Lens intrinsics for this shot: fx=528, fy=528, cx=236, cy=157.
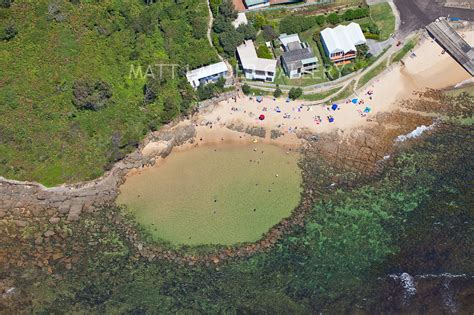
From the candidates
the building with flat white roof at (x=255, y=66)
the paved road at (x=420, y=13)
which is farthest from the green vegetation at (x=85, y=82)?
the paved road at (x=420, y=13)

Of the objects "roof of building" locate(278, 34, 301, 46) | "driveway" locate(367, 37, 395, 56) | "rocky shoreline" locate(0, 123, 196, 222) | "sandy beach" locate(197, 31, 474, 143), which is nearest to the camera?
"rocky shoreline" locate(0, 123, 196, 222)

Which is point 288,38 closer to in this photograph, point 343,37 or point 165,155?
point 343,37

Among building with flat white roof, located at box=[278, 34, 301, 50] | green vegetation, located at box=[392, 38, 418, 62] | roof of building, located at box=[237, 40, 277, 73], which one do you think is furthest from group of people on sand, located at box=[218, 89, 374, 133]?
building with flat white roof, located at box=[278, 34, 301, 50]

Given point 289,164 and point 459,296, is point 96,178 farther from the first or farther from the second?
point 459,296

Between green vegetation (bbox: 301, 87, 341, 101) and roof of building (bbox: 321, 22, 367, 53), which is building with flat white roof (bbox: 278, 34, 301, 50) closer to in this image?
roof of building (bbox: 321, 22, 367, 53)

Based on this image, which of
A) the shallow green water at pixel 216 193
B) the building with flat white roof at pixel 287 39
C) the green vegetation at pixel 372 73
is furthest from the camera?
the building with flat white roof at pixel 287 39

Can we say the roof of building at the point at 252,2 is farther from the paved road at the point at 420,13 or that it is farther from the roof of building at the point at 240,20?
the paved road at the point at 420,13
